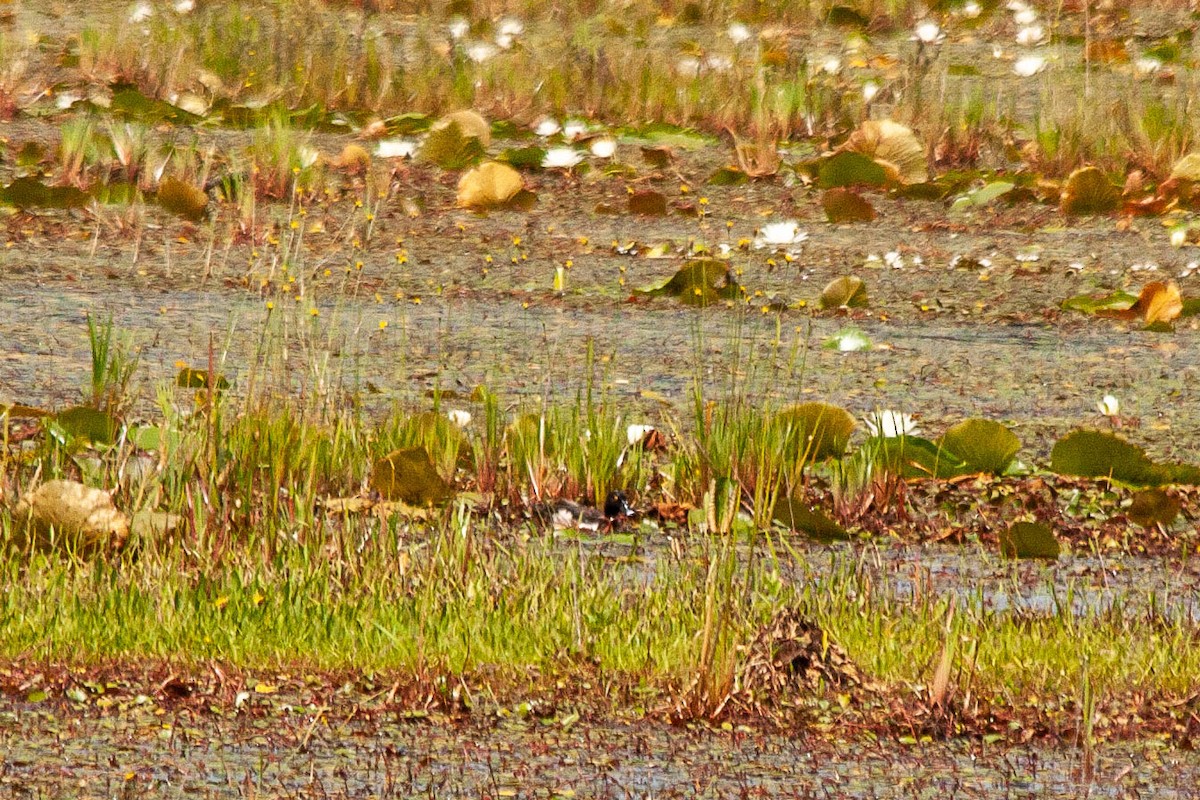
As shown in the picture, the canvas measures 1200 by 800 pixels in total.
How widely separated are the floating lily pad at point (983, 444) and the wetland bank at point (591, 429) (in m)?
0.01

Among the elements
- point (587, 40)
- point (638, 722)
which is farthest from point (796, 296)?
point (587, 40)

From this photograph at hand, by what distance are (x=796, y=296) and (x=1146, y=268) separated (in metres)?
1.39

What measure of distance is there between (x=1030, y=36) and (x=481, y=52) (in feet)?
11.0

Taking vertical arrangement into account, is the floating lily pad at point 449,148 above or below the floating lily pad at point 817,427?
above

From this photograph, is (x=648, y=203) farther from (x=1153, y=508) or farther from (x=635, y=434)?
(x=1153, y=508)

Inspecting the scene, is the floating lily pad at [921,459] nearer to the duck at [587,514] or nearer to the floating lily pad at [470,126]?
the duck at [587,514]

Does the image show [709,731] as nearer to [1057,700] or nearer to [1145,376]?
→ [1057,700]

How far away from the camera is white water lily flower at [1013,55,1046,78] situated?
11.7 m

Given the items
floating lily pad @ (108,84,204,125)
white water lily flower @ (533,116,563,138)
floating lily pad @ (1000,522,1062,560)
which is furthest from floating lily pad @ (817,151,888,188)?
floating lily pad @ (1000,522,1062,560)

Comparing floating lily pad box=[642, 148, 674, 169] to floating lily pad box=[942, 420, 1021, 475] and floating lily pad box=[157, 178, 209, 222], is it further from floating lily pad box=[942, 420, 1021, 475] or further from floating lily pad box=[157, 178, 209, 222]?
floating lily pad box=[942, 420, 1021, 475]

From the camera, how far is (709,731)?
3.33m

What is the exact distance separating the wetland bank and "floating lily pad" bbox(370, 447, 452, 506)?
1cm

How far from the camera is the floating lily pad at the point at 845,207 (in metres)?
8.72

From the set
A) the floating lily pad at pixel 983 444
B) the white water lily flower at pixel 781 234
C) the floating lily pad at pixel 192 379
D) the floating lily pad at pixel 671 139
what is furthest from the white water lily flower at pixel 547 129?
the floating lily pad at pixel 983 444
